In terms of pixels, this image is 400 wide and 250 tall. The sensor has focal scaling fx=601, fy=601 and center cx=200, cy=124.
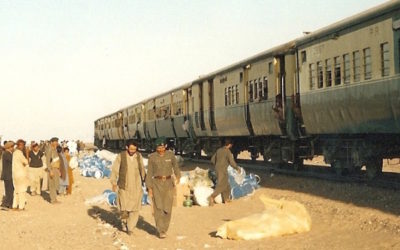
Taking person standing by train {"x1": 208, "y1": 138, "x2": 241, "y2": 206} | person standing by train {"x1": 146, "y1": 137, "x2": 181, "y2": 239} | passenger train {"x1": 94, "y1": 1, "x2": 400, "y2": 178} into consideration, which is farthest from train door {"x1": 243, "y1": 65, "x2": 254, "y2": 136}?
person standing by train {"x1": 146, "y1": 137, "x2": 181, "y2": 239}

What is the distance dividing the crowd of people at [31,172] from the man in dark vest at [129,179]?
535 centimetres

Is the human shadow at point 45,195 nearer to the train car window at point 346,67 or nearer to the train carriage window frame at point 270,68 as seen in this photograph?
the train carriage window frame at point 270,68

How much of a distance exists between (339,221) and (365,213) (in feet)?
1.68

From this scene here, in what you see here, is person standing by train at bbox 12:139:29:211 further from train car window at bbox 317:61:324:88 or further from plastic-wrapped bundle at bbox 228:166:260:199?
train car window at bbox 317:61:324:88

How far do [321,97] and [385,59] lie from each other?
3067 mm

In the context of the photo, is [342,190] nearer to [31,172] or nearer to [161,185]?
[161,185]

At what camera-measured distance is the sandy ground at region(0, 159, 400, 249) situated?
29.8ft

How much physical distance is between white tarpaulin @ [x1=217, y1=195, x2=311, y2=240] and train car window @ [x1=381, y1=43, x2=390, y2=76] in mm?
3800

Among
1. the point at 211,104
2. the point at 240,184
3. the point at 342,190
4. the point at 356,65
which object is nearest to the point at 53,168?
the point at 240,184

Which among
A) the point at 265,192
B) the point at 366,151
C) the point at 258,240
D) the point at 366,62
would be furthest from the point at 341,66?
the point at 258,240

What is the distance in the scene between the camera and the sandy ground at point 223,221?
9086mm

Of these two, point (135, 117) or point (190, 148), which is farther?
point (135, 117)

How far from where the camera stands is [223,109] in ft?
76.0

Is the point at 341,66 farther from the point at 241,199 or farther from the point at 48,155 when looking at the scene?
the point at 48,155
